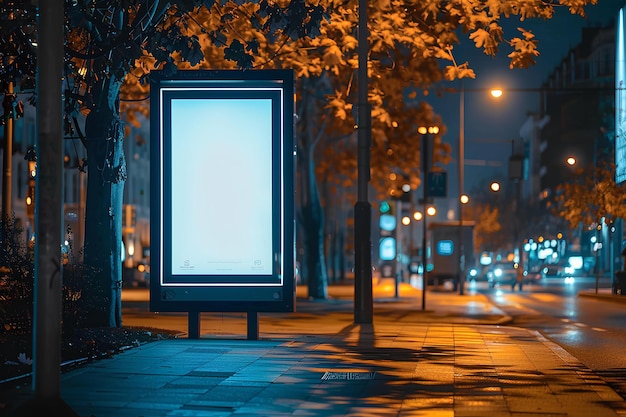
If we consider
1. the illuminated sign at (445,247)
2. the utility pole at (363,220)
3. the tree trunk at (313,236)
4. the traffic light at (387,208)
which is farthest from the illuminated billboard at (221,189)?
the illuminated sign at (445,247)

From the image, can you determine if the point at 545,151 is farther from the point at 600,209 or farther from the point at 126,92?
the point at 126,92

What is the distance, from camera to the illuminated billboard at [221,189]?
736 inches

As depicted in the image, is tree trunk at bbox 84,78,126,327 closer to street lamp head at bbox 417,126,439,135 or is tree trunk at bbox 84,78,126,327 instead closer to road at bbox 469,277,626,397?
road at bbox 469,277,626,397

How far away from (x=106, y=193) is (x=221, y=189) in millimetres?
2551

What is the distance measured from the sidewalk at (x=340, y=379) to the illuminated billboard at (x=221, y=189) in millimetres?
820

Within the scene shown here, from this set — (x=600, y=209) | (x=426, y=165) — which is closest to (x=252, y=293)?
(x=426, y=165)

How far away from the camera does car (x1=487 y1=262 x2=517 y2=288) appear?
7226 cm

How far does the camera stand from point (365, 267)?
26062mm

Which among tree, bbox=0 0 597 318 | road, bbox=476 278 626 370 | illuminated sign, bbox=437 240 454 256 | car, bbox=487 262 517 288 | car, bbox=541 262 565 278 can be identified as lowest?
car, bbox=541 262 565 278

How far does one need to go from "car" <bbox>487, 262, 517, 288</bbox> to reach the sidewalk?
A: 166 ft

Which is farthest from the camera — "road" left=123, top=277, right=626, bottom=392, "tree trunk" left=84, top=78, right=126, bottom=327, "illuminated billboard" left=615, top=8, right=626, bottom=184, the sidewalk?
"illuminated billboard" left=615, top=8, right=626, bottom=184

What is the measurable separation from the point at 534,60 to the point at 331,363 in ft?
32.4

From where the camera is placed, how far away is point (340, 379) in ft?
45.1

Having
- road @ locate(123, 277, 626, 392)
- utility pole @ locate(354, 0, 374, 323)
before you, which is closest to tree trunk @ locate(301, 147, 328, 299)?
road @ locate(123, 277, 626, 392)
